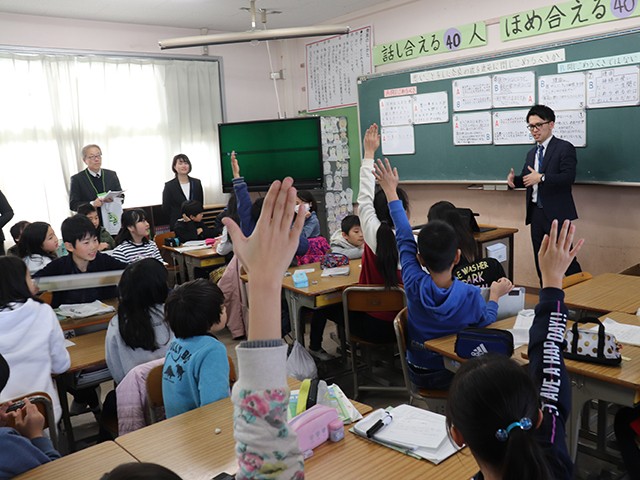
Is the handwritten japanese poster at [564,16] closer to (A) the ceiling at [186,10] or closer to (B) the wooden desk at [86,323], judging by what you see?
(A) the ceiling at [186,10]

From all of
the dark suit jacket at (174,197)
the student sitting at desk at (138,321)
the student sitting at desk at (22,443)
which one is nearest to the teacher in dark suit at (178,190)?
the dark suit jacket at (174,197)

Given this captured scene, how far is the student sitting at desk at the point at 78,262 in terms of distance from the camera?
3.34 m

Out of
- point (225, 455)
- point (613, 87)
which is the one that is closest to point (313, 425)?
point (225, 455)

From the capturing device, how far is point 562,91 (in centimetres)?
466

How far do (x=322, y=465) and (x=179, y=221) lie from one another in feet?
14.7

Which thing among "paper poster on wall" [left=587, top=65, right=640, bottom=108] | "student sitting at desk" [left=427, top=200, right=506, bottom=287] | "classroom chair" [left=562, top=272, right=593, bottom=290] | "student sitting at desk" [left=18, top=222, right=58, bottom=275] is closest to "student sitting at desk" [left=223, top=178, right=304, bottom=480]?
"student sitting at desk" [left=427, top=200, right=506, bottom=287]

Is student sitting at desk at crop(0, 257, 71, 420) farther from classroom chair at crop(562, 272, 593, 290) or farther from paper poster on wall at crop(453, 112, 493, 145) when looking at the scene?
paper poster on wall at crop(453, 112, 493, 145)

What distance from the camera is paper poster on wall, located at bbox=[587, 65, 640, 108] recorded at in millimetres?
4195

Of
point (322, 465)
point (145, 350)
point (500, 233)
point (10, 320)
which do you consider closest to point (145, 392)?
point (145, 350)

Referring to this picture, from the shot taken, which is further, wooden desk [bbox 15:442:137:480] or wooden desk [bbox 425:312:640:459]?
wooden desk [bbox 425:312:640:459]

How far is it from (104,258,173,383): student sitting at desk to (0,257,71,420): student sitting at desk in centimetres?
21

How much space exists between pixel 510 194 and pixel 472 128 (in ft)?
2.39

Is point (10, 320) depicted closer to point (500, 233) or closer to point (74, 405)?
point (74, 405)

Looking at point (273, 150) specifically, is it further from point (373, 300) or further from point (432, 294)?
point (432, 294)
